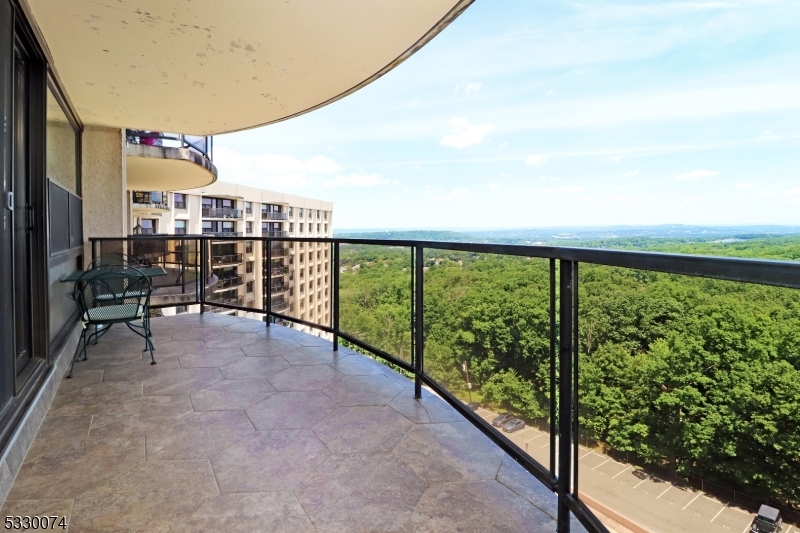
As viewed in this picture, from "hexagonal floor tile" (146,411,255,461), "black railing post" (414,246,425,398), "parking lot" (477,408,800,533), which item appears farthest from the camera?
"black railing post" (414,246,425,398)

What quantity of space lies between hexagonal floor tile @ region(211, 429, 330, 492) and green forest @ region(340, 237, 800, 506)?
0.89 m

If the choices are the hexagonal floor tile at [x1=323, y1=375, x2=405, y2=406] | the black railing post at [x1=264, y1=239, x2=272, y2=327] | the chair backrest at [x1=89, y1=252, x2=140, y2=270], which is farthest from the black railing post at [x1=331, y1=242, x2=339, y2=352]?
the chair backrest at [x1=89, y1=252, x2=140, y2=270]

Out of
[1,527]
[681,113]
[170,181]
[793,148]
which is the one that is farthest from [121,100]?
[793,148]

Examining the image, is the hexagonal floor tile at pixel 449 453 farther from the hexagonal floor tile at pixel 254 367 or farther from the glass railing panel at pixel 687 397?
the hexagonal floor tile at pixel 254 367

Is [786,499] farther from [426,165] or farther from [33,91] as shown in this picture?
[426,165]

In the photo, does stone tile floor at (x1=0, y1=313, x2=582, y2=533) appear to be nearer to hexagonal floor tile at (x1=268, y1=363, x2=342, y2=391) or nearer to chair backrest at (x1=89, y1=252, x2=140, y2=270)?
hexagonal floor tile at (x1=268, y1=363, x2=342, y2=391)

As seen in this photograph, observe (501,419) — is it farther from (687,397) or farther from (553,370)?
(687,397)

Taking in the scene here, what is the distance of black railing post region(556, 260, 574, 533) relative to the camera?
1432 millimetres

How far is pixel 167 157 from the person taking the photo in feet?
23.7

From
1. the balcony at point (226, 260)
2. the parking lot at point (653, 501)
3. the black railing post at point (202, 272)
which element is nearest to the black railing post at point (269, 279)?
the black railing post at point (202, 272)

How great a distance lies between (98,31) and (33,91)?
63cm

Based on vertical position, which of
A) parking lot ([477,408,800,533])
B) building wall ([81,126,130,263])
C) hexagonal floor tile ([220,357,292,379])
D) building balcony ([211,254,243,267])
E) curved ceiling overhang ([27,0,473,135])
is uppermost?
curved ceiling overhang ([27,0,473,135])

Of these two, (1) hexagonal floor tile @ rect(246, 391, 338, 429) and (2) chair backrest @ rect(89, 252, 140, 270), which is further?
(2) chair backrest @ rect(89, 252, 140, 270)

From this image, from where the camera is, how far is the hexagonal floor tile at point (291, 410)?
243 centimetres
